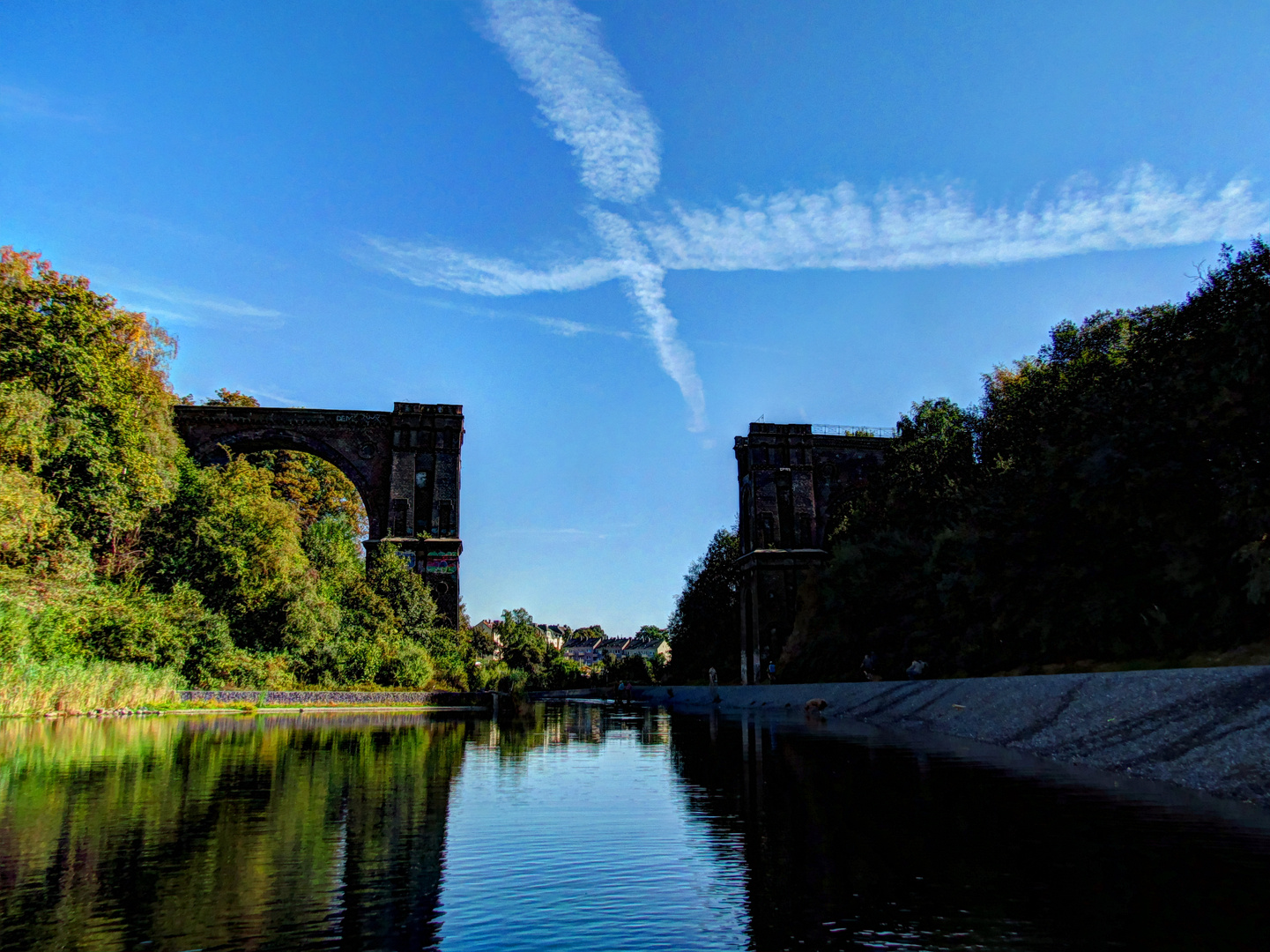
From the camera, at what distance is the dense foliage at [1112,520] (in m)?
19.3

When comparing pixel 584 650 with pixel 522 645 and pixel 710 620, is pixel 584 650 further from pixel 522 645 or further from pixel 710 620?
pixel 710 620

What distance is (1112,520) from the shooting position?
22.6m

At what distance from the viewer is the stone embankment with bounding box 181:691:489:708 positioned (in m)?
27.6

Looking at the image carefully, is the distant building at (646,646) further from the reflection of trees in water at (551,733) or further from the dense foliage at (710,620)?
the reflection of trees in water at (551,733)

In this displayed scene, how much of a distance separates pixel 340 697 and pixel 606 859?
2690 centimetres

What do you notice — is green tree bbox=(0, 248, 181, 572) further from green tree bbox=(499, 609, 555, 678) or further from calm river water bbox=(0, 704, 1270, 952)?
green tree bbox=(499, 609, 555, 678)

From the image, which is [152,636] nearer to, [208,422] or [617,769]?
[617,769]

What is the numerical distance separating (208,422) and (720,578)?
3704 cm

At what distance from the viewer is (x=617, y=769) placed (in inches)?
504

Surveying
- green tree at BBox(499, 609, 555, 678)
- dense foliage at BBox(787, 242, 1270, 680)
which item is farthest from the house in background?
dense foliage at BBox(787, 242, 1270, 680)

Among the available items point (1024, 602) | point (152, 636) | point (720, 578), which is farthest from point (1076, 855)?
point (720, 578)

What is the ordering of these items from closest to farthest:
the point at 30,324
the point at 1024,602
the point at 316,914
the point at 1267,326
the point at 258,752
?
the point at 316,914, the point at 258,752, the point at 1267,326, the point at 1024,602, the point at 30,324

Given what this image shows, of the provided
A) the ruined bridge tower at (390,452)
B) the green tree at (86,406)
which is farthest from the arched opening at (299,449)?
the green tree at (86,406)

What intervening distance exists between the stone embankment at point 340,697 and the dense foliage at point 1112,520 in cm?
1731
